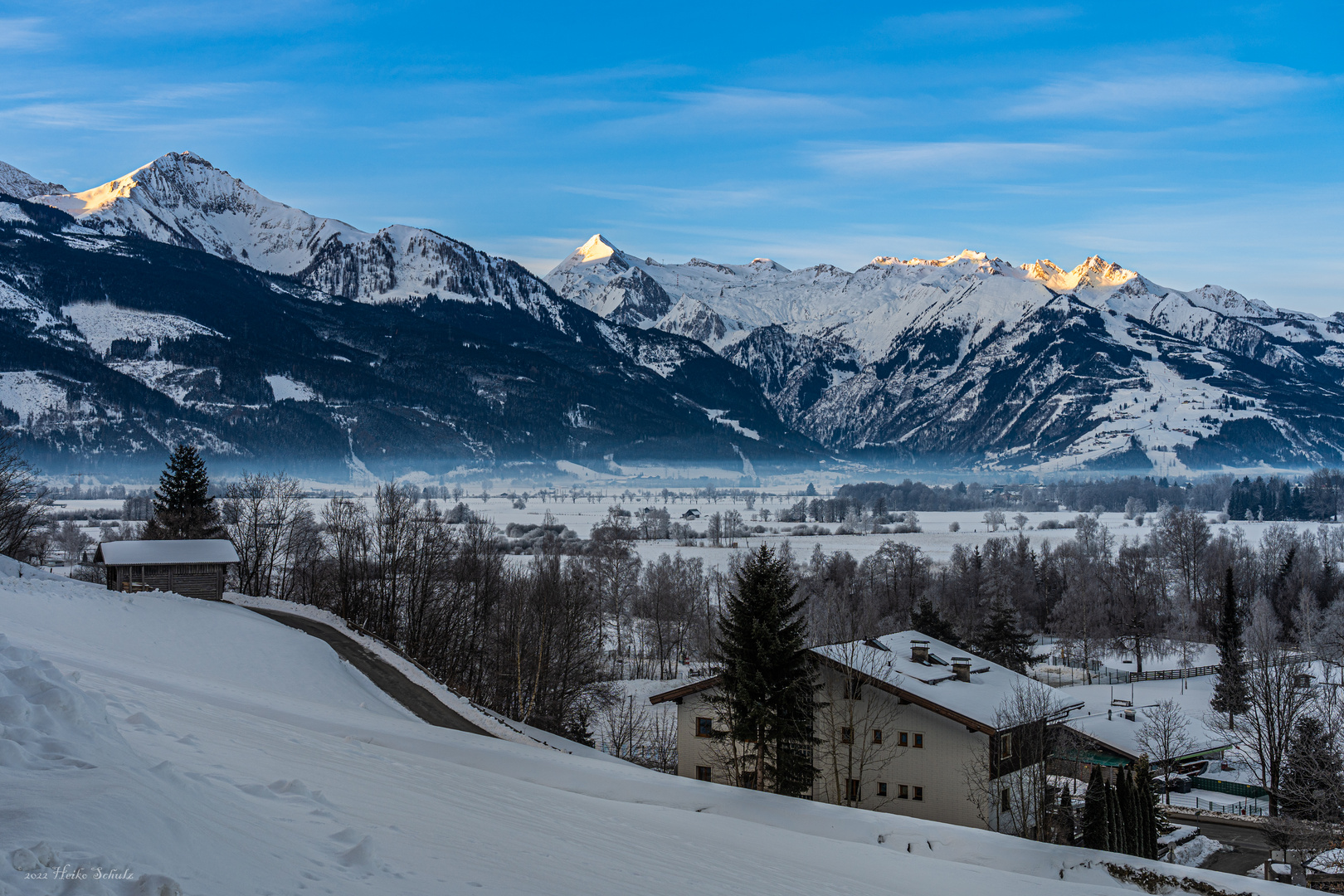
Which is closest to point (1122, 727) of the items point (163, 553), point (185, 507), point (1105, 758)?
point (1105, 758)

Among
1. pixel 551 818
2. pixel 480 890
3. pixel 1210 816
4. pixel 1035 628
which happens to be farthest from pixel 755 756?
pixel 1035 628

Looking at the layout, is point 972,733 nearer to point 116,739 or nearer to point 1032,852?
point 1032,852

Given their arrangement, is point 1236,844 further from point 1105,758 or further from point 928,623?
point 928,623

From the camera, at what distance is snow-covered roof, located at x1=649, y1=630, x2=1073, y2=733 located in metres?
33.8

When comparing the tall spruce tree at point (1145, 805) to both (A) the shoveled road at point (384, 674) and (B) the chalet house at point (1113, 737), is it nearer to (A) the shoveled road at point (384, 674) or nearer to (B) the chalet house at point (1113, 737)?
(B) the chalet house at point (1113, 737)

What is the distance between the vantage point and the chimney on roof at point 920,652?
40.3 metres

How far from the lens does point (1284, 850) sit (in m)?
35.1

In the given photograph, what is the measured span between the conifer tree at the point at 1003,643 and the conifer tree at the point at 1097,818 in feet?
108

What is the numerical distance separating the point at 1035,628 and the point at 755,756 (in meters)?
82.7

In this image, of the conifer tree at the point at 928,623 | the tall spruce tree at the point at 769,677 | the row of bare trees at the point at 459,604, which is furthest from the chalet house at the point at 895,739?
the conifer tree at the point at 928,623

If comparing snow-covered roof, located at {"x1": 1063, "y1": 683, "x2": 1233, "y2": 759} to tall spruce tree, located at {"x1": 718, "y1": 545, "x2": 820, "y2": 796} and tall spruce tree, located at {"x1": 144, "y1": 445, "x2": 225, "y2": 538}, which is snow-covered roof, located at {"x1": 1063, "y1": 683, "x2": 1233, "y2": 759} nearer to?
tall spruce tree, located at {"x1": 718, "y1": 545, "x2": 820, "y2": 796}

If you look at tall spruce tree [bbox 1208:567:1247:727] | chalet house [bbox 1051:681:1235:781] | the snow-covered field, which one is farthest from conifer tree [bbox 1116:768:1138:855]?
the snow-covered field

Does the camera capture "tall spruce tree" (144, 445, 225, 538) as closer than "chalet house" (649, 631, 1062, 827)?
No

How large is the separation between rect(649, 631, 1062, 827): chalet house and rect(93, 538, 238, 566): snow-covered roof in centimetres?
2891
